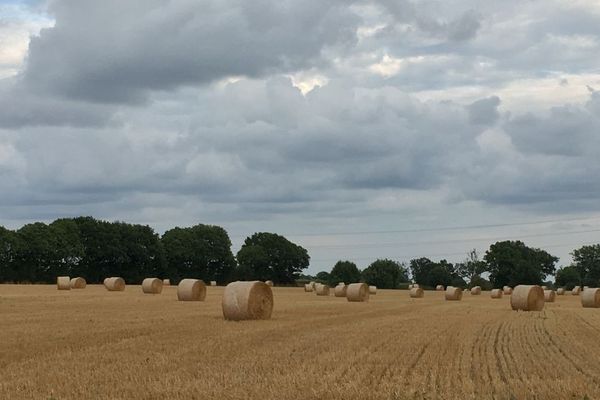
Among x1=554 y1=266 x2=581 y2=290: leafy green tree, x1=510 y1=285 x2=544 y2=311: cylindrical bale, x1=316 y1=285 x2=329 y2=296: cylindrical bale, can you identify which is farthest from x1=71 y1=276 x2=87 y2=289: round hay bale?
x1=554 y1=266 x2=581 y2=290: leafy green tree

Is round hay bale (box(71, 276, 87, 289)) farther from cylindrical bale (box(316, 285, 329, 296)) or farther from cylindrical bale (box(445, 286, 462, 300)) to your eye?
cylindrical bale (box(445, 286, 462, 300))

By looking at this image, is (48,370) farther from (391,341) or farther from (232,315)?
(232,315)

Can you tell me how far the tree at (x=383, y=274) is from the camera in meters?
137

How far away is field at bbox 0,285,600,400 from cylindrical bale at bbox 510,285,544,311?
527 inches

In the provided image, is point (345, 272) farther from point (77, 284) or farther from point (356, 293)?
point (356, 293)

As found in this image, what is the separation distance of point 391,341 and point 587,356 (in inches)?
181

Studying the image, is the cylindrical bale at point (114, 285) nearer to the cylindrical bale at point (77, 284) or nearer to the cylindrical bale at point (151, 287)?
the cylindrical bale at point (77, 284)

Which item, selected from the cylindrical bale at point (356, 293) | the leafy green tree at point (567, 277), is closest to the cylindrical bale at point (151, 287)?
the cylindrical bale at point (356, 293)

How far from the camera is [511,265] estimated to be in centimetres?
14650

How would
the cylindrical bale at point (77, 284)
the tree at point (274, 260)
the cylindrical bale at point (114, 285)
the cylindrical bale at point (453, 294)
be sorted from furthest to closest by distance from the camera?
the tree at point (274, 260)
the cylindrical bale at point (77, 284)
the cylindrical bale at point (114, 285)
the cylindrical bale at point (453, 294)

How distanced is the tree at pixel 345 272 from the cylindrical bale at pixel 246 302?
4401 inches

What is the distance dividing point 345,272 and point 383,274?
6.97 m

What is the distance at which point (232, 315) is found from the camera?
28.0 metres

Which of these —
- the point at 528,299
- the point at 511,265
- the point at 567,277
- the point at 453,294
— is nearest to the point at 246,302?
the point at 528,299
